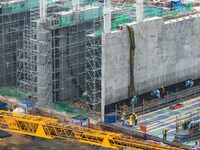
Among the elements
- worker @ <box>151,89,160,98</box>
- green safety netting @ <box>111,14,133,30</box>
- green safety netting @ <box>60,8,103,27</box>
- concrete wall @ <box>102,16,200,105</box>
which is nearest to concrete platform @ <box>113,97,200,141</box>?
worker @ <box>151,89,160,98</box>

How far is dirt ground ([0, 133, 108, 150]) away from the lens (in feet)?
236

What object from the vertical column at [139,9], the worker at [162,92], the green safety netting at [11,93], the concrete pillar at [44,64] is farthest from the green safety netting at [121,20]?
the green safety netting at [11,93]

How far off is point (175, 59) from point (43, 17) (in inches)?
532

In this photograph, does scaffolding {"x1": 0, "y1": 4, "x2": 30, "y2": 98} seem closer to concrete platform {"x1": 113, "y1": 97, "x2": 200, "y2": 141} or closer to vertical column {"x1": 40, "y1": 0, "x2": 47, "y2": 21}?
vertical column {"x1": 40, "y1": 0, "x2": 47, "y2": 21}

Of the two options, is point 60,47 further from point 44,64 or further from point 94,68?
point 94,68

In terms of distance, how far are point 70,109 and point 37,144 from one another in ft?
22.7

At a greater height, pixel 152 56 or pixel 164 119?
pixel 152 56

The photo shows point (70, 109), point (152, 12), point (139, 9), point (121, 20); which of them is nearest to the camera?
point (139, 9)

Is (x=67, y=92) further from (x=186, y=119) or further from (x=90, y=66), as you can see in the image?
(x=186, y=119)

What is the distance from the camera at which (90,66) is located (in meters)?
77.8

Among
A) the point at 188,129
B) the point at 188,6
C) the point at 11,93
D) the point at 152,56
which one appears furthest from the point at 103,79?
the point at 188,6

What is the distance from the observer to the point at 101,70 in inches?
2995

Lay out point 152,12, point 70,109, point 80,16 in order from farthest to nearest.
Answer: point 152,12, point 80,16, point 70,109

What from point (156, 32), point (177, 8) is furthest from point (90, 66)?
point (177, 8)
